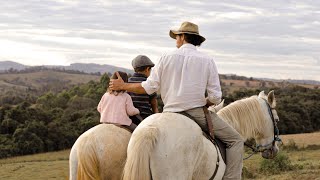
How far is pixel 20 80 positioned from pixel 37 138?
391 ft

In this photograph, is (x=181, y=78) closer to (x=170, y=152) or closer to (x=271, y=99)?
(x=170, y=152)

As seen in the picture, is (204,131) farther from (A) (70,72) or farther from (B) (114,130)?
(A) (70,72)

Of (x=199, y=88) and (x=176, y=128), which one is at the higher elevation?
(x=199, y=88)

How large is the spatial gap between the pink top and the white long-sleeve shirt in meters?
0.79

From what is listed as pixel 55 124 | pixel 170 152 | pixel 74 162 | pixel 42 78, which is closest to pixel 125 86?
pixel 74 162

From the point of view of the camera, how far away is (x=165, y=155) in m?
4.48

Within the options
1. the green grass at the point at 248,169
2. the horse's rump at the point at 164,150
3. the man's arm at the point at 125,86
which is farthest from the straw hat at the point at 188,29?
the green grass at the point at 248,169

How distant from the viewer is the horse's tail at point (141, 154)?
4.36 m

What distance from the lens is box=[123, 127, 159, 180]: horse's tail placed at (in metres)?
4.36

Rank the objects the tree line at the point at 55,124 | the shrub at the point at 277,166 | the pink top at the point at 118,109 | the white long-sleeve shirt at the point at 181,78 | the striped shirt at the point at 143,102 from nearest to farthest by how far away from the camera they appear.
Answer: the white long-sleeve shirt at the point at 181,78 < the pink top at the point at 118,109 < the striped shirt at the point at 143,102 < the shrub at the point at 277,166 < the tree line at the point at 55,124

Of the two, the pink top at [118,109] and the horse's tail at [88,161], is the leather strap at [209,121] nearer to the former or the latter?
the pink top at [118,109]

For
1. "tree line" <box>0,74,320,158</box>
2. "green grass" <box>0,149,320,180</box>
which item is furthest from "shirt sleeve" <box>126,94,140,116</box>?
"tree line" <box>0,74,320,158</box>

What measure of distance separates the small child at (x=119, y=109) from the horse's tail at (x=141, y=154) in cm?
138

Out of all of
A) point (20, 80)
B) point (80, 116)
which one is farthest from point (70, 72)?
point (80, 116)
